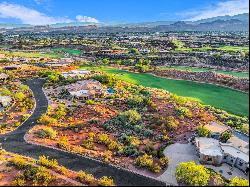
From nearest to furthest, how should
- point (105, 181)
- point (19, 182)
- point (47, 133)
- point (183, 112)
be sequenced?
1. point (19, 182)
2. point (105, 181)
3. point (47, 133)
4. point (183, 112)

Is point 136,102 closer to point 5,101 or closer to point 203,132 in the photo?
point 203,132

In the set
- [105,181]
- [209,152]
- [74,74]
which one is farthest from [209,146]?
[74,74]

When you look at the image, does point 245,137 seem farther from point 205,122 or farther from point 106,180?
point 106,180

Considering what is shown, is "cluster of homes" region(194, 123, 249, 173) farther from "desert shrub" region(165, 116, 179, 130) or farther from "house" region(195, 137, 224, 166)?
"desert shrub" region(165, 116, 179, 130)

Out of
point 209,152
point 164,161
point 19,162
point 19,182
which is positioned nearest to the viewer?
point 19,182

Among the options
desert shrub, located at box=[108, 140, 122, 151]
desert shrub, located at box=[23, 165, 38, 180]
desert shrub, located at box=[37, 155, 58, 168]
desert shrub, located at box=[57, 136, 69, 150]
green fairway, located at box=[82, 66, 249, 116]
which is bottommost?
green fairway, located at box=[82, 66, 249, 116]

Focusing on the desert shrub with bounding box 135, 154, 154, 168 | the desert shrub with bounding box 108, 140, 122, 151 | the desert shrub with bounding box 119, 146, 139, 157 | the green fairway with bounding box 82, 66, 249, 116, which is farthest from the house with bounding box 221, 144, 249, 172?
the green fairway with bounding box 82, 66, 249, 116

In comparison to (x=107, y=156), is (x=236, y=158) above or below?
above

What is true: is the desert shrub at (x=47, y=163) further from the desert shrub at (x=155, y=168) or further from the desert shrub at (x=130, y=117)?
the desert shrub at (x=130, y=117)
